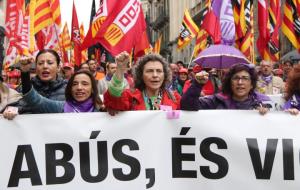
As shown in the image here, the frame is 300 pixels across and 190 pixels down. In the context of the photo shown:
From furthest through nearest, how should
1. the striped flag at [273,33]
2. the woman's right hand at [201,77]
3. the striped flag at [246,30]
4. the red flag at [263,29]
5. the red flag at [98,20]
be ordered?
the striped flag at [273,33] < the red flag at [263,29] < the striped flag at [246,30] < the red flag at [98,20] < the woman's right hand at [201,77]

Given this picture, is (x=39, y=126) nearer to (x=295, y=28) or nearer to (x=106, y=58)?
(x=295, y=28)

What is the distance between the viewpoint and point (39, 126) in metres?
4.30

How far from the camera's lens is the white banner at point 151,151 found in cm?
421

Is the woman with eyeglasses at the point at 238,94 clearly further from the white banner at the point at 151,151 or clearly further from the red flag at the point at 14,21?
the red flag at the point at 14,21

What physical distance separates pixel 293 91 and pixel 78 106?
5.81ft

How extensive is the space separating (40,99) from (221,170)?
139 centimetres

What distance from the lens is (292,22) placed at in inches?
344

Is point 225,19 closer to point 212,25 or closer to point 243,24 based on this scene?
point 212,25

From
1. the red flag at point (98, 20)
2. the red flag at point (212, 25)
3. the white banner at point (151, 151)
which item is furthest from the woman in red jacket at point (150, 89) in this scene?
the red flag at point (212, 25)

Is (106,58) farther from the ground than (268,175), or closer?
farther from the ground

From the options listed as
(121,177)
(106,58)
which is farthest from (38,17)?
(106,58)

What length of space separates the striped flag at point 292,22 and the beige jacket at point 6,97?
4.83m

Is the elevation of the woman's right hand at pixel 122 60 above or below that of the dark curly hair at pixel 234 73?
above

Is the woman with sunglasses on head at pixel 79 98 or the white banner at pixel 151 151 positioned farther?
the woman with sunglasses on head at pixel 79 98
